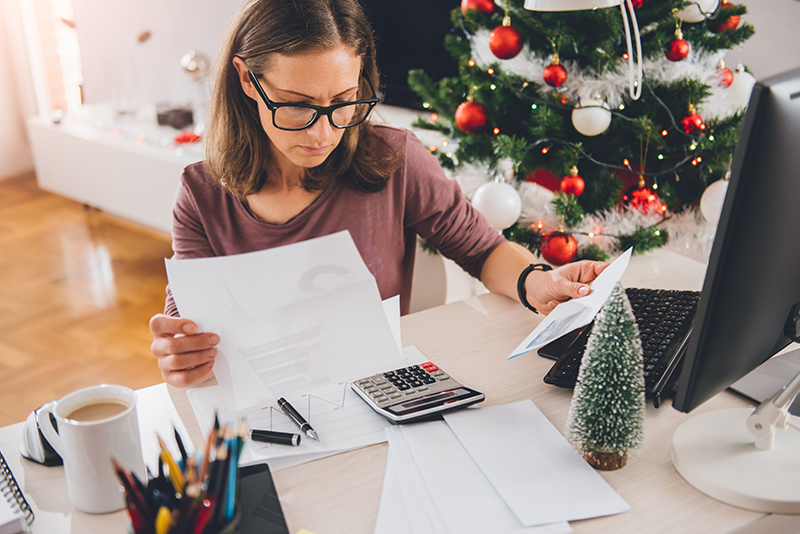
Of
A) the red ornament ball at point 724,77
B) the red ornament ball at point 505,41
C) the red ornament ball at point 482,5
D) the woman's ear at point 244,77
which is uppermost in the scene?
the red ornament ball at point 482,5

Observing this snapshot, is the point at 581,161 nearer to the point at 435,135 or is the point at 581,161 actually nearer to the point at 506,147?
the point at 506,147

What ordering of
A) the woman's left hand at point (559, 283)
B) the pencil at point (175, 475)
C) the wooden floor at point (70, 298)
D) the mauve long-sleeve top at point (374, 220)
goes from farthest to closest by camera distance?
1. the wooden floor at point (70, 298)
2. the mauve long-sleeve top at point (374, 220)
3. the woman's left hand at point (559, 283)
4. the pencil at point (175, 475)

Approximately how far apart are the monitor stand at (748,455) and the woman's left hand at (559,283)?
0.25m

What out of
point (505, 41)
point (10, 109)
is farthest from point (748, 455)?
point (10, 109)

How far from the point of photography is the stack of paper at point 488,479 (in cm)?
64

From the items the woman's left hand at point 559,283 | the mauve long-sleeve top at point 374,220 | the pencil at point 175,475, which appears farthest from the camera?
the mauve long-sleeve top at point 374,220

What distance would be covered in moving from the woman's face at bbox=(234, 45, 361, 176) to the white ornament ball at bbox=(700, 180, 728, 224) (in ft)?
2.60

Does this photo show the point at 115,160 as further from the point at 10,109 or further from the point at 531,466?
the point at 531,466

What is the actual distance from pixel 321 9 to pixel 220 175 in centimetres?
33

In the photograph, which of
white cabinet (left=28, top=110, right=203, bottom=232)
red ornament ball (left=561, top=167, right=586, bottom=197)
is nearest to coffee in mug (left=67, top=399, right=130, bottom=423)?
red ornament ball (left=561, top=167, right=586, bottom=197)

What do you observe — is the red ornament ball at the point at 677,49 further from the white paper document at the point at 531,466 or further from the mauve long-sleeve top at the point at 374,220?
the white paper document at the point at 531,466

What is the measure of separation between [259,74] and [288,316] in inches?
16.9

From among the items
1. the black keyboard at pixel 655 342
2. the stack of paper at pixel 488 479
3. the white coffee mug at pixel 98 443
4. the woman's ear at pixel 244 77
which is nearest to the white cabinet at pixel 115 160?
the woman's ear at pixel 244 77

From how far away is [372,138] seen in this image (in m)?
1.22
